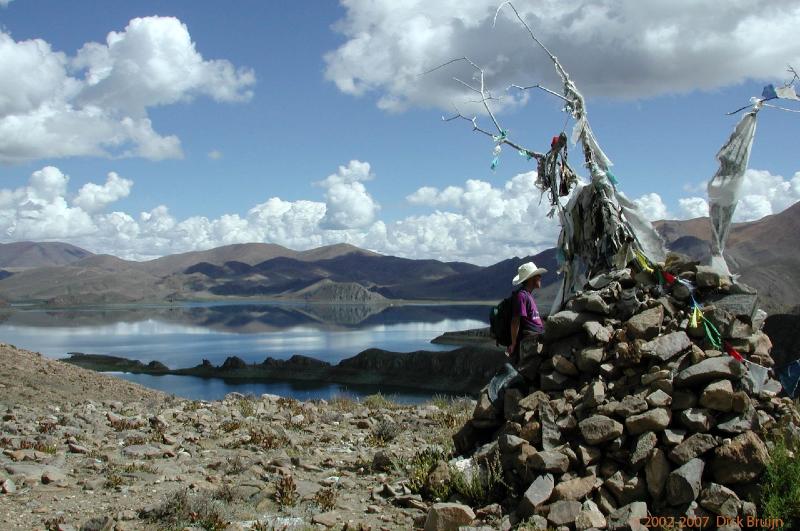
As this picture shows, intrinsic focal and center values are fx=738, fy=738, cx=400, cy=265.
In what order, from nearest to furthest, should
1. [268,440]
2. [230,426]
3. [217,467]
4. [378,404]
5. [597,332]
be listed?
[597,332] → [217,467] → [268,440] → [230,426] → [378,404]

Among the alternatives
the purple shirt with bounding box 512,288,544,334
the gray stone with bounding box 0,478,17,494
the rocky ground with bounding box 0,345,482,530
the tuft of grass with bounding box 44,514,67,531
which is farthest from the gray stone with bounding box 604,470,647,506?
the gray stone with bounding box 0,478,17,494

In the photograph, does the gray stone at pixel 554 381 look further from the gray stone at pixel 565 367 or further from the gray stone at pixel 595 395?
the gray stone at pixel 595 395

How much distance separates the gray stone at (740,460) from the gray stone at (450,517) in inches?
92.0

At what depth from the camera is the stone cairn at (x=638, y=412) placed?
22.4ft

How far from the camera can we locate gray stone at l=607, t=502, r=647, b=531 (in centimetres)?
662

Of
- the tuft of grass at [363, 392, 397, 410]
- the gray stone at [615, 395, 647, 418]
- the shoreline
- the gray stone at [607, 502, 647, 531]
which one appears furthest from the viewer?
the shoreline

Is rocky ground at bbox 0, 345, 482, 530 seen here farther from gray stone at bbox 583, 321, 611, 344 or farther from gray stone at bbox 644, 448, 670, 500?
gray stone at bbox 583, 321, 611, 344

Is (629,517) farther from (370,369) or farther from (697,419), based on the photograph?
(370,369)

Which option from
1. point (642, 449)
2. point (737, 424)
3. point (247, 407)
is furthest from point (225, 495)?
point (247, 407)

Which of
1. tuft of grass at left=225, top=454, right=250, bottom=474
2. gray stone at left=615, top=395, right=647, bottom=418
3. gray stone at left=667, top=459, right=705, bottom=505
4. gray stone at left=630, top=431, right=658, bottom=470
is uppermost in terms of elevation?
gray stone at left=615, top=395, right=647, bottom=418

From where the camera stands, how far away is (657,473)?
22.9ft

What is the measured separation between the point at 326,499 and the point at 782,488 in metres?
4.50

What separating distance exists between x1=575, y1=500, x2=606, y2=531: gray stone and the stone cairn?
0.01m

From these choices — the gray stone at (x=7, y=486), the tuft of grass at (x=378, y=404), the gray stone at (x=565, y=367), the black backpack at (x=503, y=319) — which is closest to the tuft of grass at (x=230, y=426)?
the tuft of grass at (x=378, y=404)
